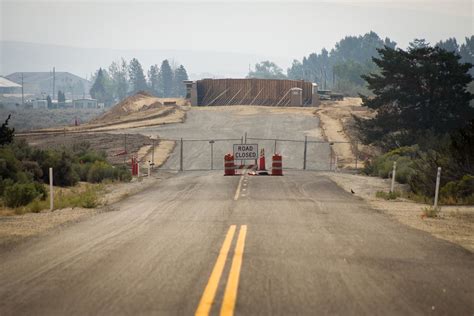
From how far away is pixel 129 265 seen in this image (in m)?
9.51

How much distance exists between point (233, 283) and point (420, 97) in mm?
44904

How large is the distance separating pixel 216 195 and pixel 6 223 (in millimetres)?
8245

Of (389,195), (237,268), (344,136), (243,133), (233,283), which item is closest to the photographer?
(233,283)

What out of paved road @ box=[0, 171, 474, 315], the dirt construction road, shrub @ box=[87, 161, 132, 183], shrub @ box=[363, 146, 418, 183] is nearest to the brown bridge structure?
shrub @ box=[363, 146, 418, 183]

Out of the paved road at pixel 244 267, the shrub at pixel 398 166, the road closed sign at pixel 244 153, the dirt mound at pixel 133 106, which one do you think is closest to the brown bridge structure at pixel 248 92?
the dirt mound at pixel 133 106

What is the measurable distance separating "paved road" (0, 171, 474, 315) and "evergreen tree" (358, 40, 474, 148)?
35082 millimetres

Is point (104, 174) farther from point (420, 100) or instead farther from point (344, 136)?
point (344, 136)

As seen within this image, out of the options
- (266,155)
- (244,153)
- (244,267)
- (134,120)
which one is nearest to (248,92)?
(134,120)

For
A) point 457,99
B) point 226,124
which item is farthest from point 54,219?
point 226,124

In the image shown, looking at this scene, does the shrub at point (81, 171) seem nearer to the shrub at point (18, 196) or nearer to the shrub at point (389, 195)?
the shrub at point (18, 196)

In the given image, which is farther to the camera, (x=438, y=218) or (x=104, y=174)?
(x=104, y=174)

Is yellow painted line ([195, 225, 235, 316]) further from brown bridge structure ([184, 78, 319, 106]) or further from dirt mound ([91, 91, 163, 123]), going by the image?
dirt mound ([91, 91, 163, 123])

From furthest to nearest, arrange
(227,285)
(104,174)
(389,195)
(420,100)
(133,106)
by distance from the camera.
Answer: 1. (133,106)
2. (420,100)
3. (104,174)
4. (389,195)
5. (227,285)

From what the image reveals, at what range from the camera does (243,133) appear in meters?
66.4
